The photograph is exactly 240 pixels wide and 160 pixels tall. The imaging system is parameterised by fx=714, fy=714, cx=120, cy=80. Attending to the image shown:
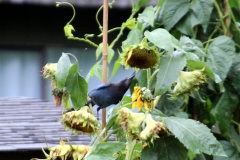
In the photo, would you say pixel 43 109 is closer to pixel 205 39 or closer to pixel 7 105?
pixel 7 105

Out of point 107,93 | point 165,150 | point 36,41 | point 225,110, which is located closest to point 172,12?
point 225,110

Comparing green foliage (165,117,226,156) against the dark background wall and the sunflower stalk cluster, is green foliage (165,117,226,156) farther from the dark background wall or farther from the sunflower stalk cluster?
the dark background wall

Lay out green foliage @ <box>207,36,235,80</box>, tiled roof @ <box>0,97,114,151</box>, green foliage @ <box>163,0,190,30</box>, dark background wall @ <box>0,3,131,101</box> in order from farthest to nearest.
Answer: dark background wall @ <box>0,3,131,101</box> → tiled roof @ <box>0,97,114,151</box> → green foliage @ <box>163,0,190,30</box> → green foliage @ <box>207,36,235,80</box>

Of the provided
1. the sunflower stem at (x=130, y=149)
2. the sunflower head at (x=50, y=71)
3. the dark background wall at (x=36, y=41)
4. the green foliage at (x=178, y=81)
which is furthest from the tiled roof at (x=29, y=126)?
A: the dark background wall at (x=36, y=41)

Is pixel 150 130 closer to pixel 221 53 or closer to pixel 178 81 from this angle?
pixel 178 81

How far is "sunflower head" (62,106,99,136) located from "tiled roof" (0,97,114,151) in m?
0.63

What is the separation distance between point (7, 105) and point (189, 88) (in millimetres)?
1628

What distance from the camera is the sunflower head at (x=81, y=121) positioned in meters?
1.32

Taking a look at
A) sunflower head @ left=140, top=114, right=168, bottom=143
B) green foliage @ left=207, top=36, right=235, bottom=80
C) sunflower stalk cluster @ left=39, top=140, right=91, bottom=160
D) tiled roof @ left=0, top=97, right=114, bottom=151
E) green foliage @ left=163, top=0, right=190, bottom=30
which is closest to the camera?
sunflower head @ left=140, top=114, right=168, bottom=143

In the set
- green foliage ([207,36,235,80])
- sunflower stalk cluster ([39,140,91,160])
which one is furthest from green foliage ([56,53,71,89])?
green foliage ([207,36,235,80])

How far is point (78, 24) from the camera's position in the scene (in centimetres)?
524

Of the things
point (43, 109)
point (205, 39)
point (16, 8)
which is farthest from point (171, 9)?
point (16, 8)

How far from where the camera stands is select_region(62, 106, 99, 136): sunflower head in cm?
132

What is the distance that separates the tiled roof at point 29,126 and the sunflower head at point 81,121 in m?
0.63
